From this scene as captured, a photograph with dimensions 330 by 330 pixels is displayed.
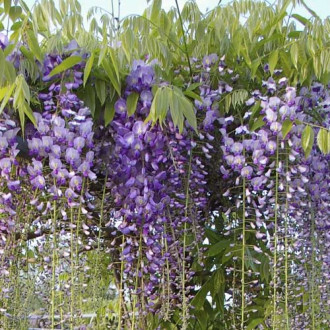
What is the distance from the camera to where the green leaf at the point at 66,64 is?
178cm

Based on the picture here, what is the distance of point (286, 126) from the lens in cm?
190

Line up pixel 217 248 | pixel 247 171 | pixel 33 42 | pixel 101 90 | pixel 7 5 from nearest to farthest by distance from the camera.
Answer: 1. pixel 7 5
2. pixel 33 42
3. pixel 101 90
4. pixel 247 171
5. pixel 217 248

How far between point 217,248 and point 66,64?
0.87 m

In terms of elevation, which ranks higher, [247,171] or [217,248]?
[247,171]

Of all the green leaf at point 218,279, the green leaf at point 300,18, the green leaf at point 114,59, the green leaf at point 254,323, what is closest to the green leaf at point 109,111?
the green leaf at point 114,59

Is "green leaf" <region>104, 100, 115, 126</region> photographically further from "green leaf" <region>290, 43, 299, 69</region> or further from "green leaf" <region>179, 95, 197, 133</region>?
"green leaf" <region>290, 43, 299, 69</region>

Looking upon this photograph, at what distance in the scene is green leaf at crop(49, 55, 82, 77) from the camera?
1.78 meters

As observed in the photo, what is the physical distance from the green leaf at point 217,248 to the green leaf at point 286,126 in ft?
1.74

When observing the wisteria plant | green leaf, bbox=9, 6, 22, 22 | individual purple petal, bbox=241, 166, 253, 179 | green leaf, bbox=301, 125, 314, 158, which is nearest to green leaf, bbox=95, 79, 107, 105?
the wisteria plant

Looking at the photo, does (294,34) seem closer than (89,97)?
No

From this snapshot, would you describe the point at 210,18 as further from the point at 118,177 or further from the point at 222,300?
the point at 222,300

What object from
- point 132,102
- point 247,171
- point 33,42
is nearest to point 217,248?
point 247,171

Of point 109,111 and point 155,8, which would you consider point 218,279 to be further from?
point 155,8

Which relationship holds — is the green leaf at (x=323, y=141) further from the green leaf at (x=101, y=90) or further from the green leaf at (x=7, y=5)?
the green leaf at (x=7, y=5)
